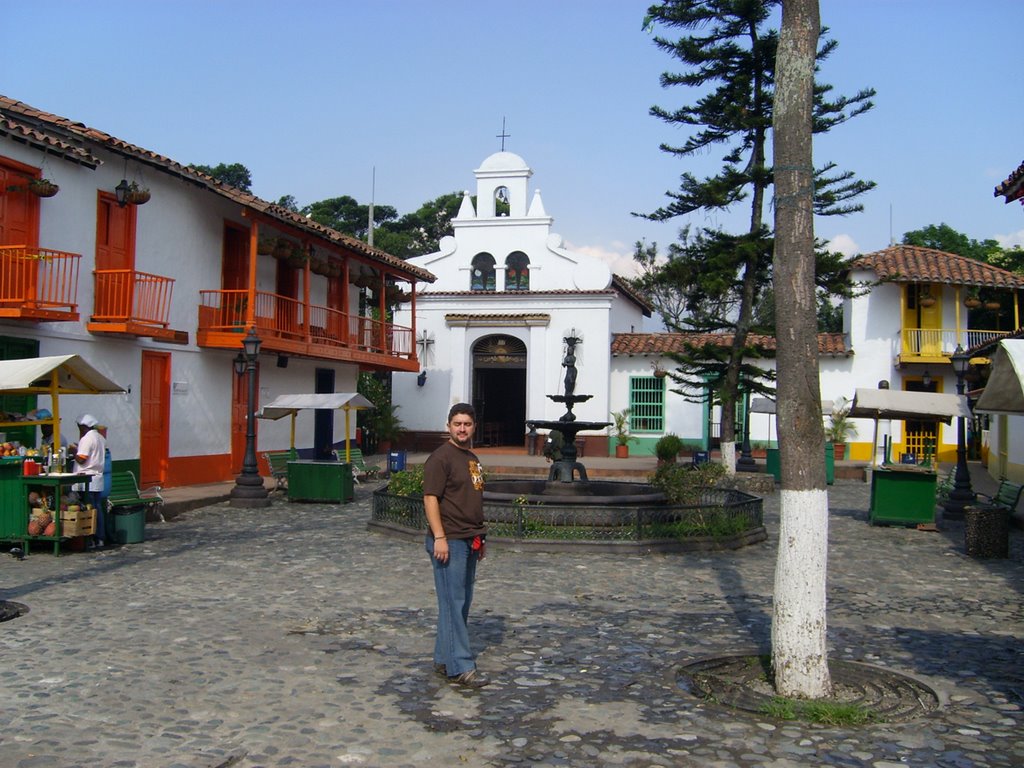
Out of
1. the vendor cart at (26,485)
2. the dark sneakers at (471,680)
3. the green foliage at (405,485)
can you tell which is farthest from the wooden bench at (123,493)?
the dark sneakers at (471,680)

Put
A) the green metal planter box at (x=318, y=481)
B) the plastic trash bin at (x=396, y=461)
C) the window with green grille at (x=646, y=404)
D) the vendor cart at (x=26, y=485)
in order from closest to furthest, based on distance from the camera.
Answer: the vendor cart at (x=26, y=485), the green metal planter box at (x=318, y=481), the plastic trash bin at (x=396, y=461), the window with green grille at (x=646, y=404)

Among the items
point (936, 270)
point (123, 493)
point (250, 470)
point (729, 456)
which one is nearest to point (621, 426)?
point (729, 456)

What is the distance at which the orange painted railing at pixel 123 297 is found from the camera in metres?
15.5

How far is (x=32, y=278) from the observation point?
1358cm

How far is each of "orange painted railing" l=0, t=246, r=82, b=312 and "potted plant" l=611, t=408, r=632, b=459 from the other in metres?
16.5

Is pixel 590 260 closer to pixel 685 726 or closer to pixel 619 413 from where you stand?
pixel 619 413

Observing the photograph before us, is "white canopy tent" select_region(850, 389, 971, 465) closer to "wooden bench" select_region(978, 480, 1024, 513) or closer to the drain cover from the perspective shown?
"wooden bench" select_region(978, 480, 1024, 513)

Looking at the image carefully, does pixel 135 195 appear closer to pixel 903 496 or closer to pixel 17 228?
pixel 17 228

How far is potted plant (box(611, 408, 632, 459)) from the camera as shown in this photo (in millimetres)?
27759

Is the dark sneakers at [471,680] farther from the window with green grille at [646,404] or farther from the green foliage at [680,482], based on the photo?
the window with green grille at [646,404]

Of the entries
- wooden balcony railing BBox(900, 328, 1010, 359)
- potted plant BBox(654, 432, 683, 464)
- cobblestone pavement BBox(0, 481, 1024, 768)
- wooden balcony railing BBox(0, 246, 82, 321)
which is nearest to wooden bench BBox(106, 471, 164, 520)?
cobblestone pavement BBox(0, 481, 1024, 768)

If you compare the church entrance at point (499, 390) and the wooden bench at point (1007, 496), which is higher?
the church entrance at point (499, 390)

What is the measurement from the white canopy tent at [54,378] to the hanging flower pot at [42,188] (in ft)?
10.9

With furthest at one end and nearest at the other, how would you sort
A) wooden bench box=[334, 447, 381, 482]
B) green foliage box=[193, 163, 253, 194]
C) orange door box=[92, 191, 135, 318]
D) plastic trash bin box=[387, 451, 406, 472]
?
green foliage box=[193, 163, 253, 194]
plastic trash bin box=[387, 451, 406, 472]
wooden bench box=[334, 447, 381, 482]
orange door box=[92, 191, 135, 318]
